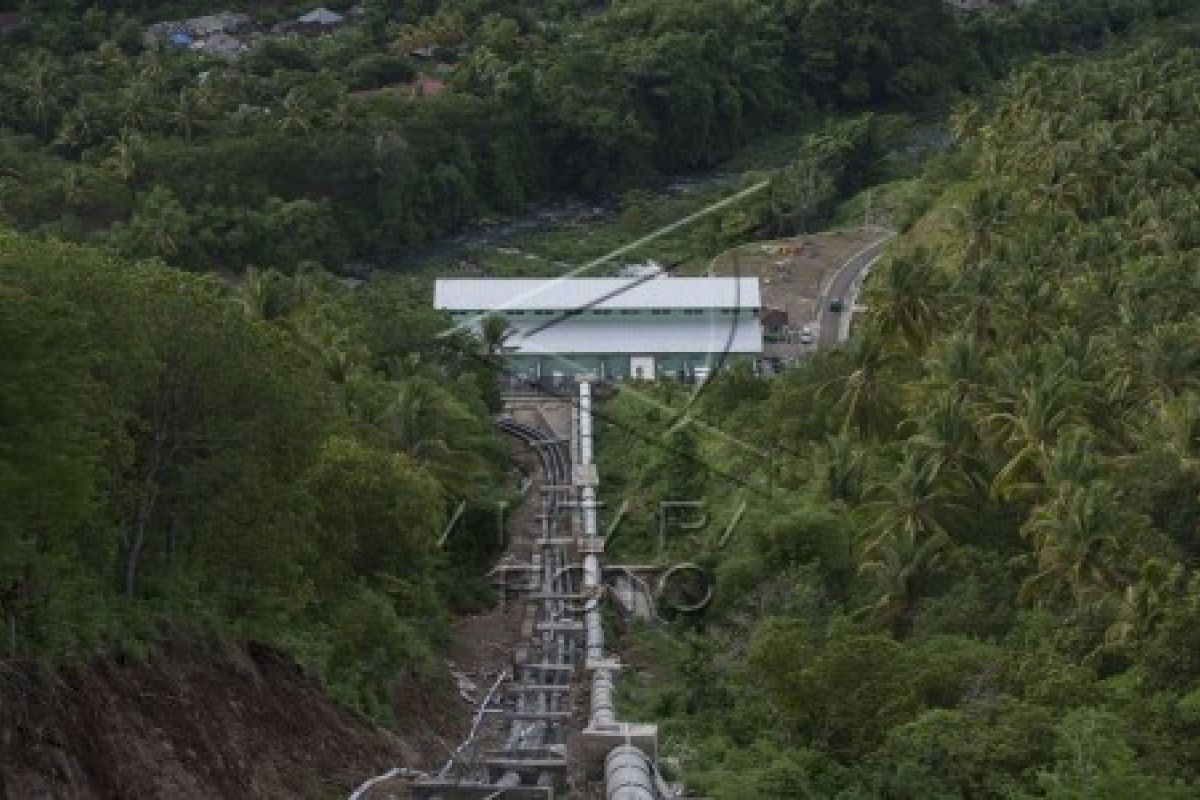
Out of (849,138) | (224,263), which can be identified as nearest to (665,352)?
(224,263)

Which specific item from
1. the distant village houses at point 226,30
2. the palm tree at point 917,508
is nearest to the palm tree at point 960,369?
the palm tree at point 917,508

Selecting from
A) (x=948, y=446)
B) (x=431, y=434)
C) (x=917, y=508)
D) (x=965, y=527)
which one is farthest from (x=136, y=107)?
(x=965, y=527)

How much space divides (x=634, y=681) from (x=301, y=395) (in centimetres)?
856

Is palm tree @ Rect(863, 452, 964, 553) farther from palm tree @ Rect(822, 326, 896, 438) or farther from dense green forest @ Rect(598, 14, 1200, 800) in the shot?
palm tree @ Rect(822, 326, 896, 438)

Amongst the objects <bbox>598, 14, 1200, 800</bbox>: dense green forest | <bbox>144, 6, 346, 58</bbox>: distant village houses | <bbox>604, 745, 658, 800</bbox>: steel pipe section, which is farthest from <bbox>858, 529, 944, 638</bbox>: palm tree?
<bbox>144, 6, 346, 58</bbox>: distant village houses

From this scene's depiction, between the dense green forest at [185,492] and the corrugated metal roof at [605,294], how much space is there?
18535 mm

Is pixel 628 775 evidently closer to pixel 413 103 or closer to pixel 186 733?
pixel 186 733

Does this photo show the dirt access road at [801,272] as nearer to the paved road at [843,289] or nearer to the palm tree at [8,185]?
the paved road at [843,289]

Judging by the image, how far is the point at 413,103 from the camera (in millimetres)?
71688

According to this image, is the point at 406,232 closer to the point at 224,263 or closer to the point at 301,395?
the point at 224,263

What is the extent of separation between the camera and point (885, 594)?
106 ft

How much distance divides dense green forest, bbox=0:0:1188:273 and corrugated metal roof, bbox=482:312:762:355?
39.9 feet

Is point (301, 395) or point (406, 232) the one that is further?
point (406, 232)

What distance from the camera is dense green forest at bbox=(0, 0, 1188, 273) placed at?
63.0 m
